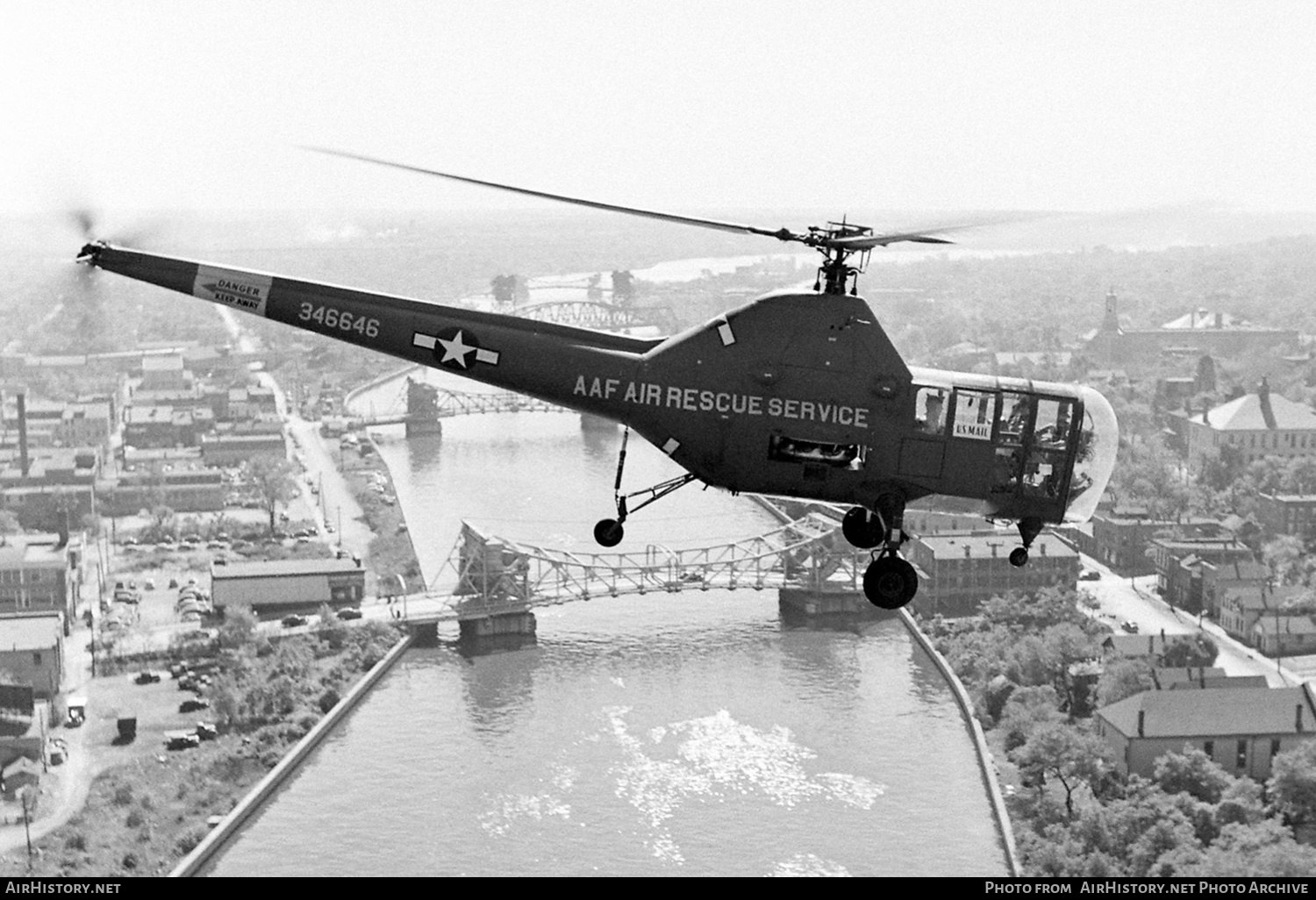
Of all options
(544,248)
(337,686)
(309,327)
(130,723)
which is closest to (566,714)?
(337,686)

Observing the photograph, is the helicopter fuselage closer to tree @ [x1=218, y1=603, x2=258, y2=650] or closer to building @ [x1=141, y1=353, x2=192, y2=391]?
tree @ [x1=218, y1=603, x2=258, y2=650]

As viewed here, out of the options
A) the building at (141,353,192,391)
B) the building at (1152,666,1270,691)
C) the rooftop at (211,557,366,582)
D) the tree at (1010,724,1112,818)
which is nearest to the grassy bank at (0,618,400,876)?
the rooftop at (211,557,366,582)

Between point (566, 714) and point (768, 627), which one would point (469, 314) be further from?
point (768, 627)

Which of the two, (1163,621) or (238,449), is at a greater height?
(238,449)

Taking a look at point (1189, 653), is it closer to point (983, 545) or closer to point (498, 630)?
point (983, 545)

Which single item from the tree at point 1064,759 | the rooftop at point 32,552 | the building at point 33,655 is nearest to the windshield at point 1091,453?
the tree at point 1064,759

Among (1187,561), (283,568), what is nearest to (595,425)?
(283,568)

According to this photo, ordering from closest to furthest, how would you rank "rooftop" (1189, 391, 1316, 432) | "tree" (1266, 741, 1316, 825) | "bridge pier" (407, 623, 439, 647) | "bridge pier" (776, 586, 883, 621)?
1. "tree" (1266, 741, 1316, 825)
2. "bridge pier" (407, 623, 439, 647)
3. "bridge pier" (776, 586, 883, 621)
4. "rooftop" (1189, 391, 1316, 432)
